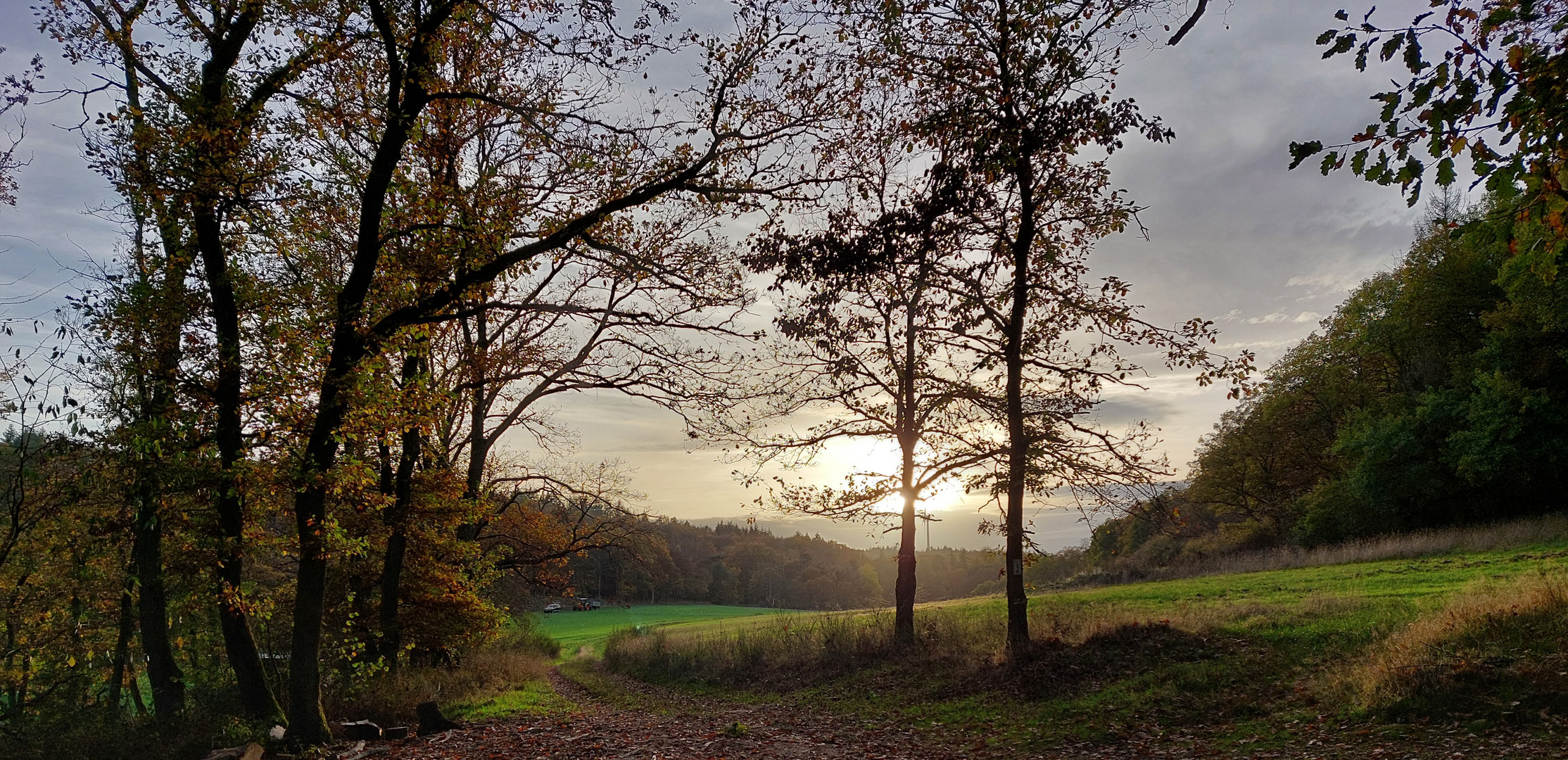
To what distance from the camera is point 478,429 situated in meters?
19.1

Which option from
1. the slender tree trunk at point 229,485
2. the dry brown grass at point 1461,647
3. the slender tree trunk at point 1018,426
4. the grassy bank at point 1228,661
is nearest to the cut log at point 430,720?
the slender tree trunk at point 229,485

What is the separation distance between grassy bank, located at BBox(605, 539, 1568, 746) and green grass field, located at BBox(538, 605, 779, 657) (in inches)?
967

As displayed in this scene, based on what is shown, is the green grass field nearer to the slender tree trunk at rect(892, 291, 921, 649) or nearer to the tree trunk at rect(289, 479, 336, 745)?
the slender tree trunk at rect(892, 291, 921, 649)

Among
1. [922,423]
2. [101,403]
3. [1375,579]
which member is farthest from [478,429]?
[1375,579]

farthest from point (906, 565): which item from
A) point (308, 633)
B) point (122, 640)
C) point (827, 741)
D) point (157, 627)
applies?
point (122, 640)

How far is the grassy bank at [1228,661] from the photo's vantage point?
833cm

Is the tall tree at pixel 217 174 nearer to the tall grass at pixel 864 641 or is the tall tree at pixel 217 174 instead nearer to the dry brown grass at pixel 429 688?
the dry brown grass at pixel 429 688

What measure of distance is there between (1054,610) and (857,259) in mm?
10793

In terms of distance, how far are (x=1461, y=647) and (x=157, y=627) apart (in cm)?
1827

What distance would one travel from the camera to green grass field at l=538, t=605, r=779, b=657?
1793 inches

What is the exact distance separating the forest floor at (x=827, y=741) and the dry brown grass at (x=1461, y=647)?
0.79 metres

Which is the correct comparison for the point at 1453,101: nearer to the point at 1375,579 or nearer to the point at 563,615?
the point at 1375,579

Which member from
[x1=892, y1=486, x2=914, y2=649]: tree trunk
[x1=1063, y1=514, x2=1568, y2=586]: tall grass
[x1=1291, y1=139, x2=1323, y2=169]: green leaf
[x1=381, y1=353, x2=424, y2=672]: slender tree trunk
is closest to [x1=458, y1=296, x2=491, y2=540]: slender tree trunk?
[x1=381, y1=353, x2=424, y2=672]: slender tree trunk

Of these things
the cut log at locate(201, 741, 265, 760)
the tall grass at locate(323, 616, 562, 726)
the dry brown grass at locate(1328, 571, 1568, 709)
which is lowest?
the tall grass at locate(323, 616, 562, 726)
